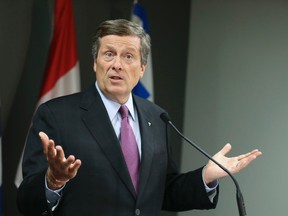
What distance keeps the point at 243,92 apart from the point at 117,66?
1940mm

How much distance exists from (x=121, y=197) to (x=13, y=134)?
168 centimetres

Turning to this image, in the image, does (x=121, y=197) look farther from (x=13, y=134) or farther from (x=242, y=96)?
(x=242, y=96)

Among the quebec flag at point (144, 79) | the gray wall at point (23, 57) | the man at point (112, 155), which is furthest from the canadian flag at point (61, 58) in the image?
the man at point (112, 155)

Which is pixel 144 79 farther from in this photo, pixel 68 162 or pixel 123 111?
pixel 68 162

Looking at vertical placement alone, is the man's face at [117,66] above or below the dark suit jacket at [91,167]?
above

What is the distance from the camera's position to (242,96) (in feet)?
12.6

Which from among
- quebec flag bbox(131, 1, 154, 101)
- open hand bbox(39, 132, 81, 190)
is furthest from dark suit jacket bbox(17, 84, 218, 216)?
quebec flag bbox(131, 1, 154, 101)

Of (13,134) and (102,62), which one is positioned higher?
(102,62)

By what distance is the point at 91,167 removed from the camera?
76.4 inches

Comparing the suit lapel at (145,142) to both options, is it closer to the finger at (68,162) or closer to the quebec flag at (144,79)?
the finger at (68,162)

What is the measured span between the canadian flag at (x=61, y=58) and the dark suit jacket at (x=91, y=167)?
1.23 m

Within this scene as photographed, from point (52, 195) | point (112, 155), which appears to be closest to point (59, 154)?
point (52, 195)

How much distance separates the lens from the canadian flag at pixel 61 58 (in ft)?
10.9

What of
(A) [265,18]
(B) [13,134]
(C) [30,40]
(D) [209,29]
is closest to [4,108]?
(B) [13,134]
